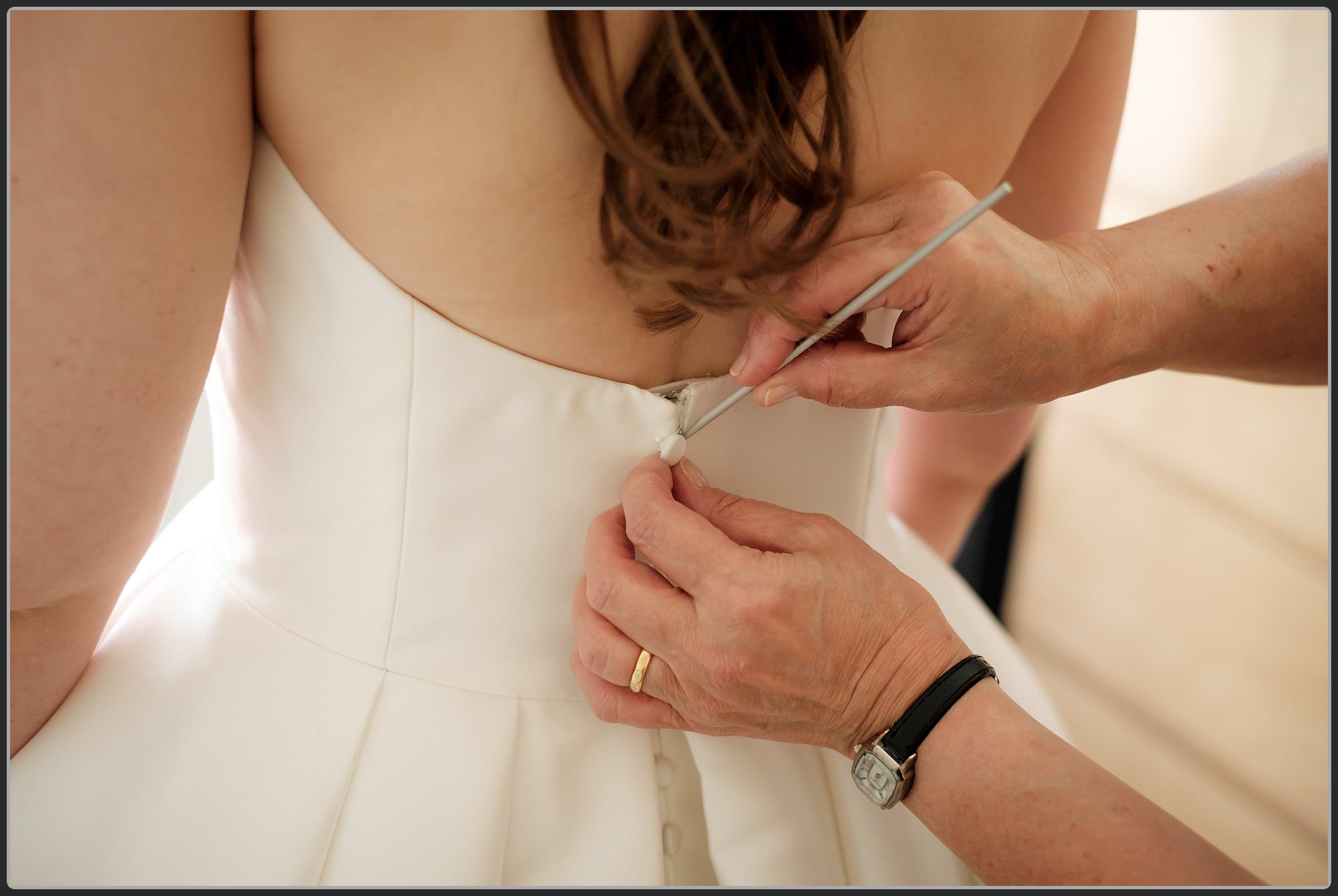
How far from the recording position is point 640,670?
71cm

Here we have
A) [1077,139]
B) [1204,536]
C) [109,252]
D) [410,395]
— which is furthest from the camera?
[1204,536]

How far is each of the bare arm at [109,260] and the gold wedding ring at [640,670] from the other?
0.38 m

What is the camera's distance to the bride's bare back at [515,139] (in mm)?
526

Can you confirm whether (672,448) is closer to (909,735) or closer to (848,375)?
(848,375)

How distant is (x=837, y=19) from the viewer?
559 millimetres

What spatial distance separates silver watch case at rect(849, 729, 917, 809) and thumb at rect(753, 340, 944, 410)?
0.28m

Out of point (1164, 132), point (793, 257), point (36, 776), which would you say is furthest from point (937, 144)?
point (1164, 132)

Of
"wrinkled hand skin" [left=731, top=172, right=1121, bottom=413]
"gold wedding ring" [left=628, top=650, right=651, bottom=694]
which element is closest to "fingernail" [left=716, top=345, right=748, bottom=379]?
"wrinkled hand skin" [left=731, top=172, right=1121, bottom=413]

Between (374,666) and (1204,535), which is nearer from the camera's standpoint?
(374,666)

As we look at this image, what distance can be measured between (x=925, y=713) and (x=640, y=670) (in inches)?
Result: 9.3

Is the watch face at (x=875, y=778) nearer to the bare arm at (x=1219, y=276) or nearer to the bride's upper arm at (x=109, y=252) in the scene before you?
the bare arm at (x=1219, y=276)

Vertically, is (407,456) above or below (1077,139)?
below

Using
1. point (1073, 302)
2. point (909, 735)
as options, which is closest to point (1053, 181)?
point (1073, 302)

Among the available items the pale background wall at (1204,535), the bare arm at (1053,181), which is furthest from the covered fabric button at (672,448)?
the pale background wall at (1204,535)
